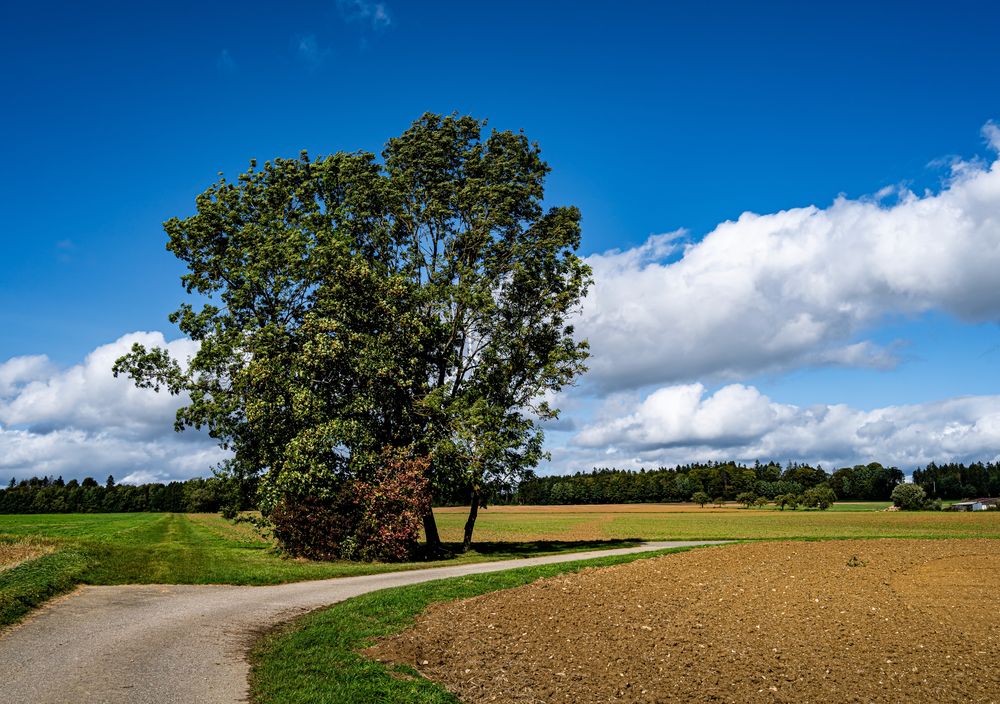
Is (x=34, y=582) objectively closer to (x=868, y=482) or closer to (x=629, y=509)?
(x=629, y=509)

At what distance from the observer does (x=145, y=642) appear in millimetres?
12359

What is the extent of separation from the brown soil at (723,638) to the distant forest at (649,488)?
118 meters

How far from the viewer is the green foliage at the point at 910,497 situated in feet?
315

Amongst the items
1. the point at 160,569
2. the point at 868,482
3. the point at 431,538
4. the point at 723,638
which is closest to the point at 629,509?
the point at 868,482

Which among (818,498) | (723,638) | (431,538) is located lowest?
(723,638)

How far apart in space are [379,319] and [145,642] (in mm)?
19031

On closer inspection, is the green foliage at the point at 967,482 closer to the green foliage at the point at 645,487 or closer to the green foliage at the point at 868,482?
the green foliage at the point at 868,482

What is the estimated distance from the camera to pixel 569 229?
1368 inches

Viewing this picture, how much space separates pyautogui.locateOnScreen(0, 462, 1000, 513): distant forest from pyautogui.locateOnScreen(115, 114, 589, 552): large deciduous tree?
10222cm

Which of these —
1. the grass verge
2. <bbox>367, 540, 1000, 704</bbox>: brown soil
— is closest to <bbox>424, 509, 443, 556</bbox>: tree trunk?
Result: <bbox>367, 540, 1000, 704</bbox>: brown soil

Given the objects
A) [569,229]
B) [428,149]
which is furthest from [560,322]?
[428,149]

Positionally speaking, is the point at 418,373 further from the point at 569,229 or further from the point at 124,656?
the point at 124,656

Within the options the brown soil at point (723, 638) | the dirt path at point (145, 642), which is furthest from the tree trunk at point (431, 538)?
the brown soil at point (723, 638)

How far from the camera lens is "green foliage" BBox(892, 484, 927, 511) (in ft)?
315
